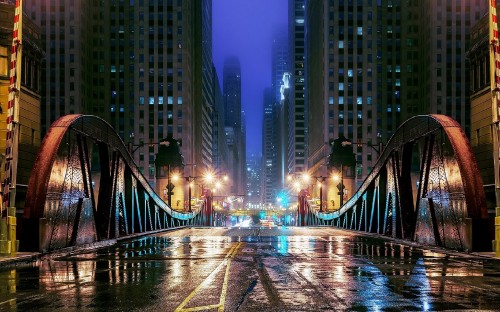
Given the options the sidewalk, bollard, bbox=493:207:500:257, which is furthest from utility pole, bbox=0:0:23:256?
bollard, bbox=493:207:500:257

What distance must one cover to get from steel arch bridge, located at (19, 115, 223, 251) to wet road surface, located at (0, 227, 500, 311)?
1.99m

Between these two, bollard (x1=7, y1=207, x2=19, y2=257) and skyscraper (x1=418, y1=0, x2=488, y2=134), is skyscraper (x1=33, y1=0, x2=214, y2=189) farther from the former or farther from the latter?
bollard (x1=7, y1=207, x2=19, y2=257)

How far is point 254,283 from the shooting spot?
43.0 ft

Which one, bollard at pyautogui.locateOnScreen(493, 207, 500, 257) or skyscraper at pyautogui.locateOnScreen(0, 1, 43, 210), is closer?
bollard at pyautogui.locateOnScreen(493, 207, 500, 257)

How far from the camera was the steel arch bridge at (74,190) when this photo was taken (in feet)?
69.4

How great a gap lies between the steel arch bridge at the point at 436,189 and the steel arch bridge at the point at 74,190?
13995 millimetres

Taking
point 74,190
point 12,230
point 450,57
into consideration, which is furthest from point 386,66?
point 12,230

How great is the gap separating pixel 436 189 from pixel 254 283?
13288 mm

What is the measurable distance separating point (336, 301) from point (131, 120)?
144m

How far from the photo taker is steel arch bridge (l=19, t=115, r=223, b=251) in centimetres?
2116

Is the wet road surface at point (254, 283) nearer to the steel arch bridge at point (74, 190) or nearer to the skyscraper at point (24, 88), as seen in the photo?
the steel arch bridge at point (74, 190)

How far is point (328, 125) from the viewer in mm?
145125

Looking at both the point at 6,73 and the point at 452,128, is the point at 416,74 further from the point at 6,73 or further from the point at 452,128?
the point at 452,128

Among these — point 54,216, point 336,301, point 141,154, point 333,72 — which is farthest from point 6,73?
point 333,72
